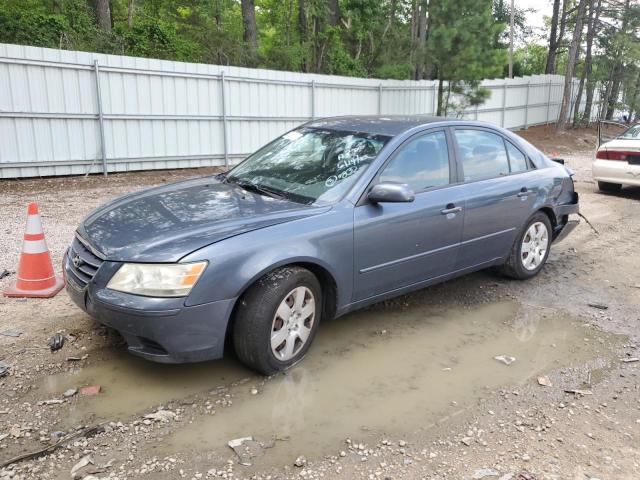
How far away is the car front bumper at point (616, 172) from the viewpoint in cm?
987

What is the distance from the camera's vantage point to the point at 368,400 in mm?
3402

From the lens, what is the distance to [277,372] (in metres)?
3.60

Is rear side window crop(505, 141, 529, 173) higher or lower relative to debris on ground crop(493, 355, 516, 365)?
higher

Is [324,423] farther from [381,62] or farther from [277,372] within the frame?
[381,62]

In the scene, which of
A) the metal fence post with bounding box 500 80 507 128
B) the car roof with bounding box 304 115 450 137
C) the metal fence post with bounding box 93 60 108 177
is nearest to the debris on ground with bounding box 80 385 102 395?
the car roof with bounding box 304 115 450 137

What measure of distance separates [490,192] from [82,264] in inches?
130

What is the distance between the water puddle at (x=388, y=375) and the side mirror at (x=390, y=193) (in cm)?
111

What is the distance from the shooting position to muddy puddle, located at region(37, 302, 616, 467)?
120 inches

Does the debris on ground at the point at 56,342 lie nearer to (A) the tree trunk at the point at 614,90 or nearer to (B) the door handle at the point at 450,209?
(B) the door handle at the point at 450,209

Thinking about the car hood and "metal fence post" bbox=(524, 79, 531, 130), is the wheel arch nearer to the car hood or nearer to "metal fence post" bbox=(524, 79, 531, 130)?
the car hood

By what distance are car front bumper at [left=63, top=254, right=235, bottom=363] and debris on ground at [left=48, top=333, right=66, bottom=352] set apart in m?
0.70

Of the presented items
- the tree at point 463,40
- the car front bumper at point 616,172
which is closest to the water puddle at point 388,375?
the car front bumper at point 616,172

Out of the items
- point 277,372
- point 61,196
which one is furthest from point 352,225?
point 61,196

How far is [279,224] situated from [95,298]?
3.82 feet
